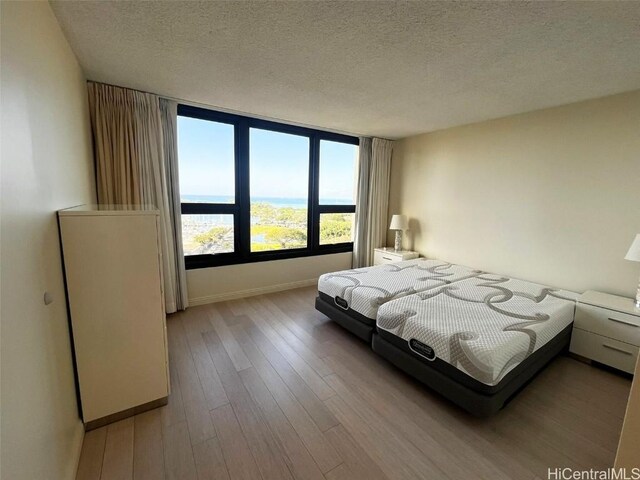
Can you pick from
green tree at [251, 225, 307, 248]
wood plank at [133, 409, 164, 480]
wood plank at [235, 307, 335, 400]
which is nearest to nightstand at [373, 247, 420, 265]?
green tree at [251, 225, 307, 248]

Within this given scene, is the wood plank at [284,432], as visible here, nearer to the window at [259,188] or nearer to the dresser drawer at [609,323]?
the window at [259,188]

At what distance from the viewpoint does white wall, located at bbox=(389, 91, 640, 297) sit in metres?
2.51

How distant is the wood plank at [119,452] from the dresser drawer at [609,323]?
3.50 metres

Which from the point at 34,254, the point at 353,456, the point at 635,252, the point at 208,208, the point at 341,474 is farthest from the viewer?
the point at 208,208

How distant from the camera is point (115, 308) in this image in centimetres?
164

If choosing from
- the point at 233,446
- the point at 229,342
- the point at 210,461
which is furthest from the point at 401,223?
the point at 210,461

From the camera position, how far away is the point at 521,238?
126 inches

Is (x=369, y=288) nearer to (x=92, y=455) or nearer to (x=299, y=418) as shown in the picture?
(x=299, y=418)

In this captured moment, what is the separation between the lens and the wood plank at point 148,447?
4.51 ft

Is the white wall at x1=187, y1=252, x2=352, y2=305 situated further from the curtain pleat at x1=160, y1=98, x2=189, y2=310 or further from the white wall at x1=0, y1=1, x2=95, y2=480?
the white wall at x1=0, y1=1, x2=95, y2=480

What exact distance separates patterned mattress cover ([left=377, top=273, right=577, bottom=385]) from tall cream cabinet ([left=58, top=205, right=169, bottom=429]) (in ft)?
5.65

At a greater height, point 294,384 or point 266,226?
point 266,226

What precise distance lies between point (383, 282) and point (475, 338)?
1140 mm

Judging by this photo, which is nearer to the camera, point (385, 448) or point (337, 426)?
point (385, 448)
